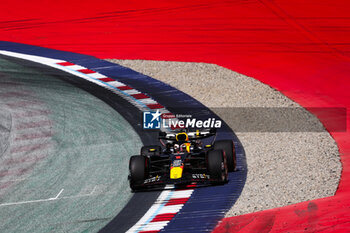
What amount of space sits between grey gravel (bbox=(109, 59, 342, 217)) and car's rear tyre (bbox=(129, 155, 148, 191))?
222 cm

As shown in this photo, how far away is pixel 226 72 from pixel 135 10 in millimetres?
7215

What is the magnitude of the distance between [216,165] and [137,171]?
1.72 metres

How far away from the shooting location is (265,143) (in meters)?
16.5

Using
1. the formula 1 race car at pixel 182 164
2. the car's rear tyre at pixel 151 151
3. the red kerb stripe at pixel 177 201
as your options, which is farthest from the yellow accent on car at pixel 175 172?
the car's rear tyre at pixel 151 151

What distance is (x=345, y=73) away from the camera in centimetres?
2192

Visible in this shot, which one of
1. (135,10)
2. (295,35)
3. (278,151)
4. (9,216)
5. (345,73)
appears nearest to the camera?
(9,216)

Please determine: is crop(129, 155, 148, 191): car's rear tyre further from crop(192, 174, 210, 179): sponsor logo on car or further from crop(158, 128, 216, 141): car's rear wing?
crop(158, 128, 216, 141): car's rear wing

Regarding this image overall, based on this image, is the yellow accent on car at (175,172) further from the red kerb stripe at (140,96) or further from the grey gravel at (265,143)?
the red kerb stripe at (140,96)

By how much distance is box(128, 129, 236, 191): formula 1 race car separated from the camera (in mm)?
13281

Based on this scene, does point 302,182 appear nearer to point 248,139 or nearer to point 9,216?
point 248,139

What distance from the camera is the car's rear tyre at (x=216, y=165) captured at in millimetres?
13250

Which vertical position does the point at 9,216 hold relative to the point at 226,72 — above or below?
below

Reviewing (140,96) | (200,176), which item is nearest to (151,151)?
(200,176)

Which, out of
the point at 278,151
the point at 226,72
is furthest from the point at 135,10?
the point at 278,151
